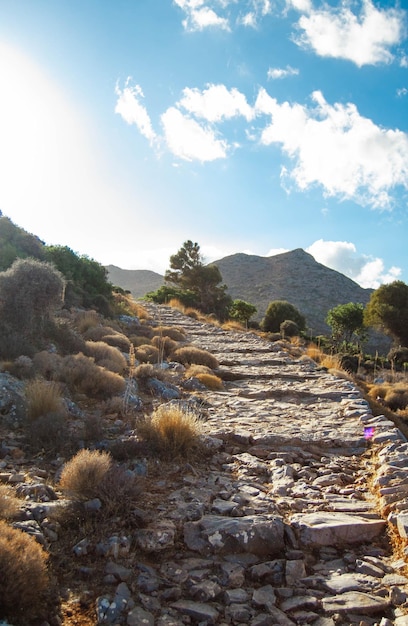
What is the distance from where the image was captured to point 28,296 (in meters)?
8.69

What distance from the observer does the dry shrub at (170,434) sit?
486 cm

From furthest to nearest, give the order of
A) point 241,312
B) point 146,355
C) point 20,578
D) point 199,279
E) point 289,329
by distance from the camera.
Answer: point 199,279 → point 241,312 → point 289,329 → point 146,355 → point 20,578

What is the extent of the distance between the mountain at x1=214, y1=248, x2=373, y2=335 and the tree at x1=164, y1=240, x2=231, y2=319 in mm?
10233

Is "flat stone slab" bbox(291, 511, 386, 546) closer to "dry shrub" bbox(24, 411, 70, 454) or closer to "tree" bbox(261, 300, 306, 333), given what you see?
"dry shrub" bbox(24, 411, 70, 454)

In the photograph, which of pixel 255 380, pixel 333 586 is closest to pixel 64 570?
pixel 333 586

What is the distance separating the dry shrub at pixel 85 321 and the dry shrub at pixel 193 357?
247cm

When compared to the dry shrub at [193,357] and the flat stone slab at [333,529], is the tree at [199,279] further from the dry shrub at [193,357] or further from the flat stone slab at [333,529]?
the flat stone slab at [333,529]

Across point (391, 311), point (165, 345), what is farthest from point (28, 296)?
point (391, 311)

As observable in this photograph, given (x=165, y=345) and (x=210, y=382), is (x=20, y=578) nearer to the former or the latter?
(x=210, y=382)

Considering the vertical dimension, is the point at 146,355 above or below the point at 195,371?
above

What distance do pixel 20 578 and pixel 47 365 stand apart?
16.8ft

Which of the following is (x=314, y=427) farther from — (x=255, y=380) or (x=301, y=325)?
(x=301, y=325)

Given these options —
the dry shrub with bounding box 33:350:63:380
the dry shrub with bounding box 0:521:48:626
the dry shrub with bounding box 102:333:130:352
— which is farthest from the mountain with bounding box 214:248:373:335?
the dry shrub with bounding box 0:521:48:626

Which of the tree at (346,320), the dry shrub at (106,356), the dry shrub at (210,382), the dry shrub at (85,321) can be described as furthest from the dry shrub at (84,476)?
the tree at (346,320)
